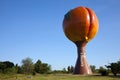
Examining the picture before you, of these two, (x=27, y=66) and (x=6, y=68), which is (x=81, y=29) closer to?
(x=27, y=66)

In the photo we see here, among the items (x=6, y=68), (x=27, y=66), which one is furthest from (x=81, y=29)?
(x=6, y=68)

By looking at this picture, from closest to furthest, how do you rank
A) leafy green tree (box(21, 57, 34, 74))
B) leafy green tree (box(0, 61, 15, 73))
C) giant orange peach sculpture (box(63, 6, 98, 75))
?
giant orange peach sculpture (box(63, 6, 98, 75)), leafy green tree (box(0, 61, 15, 73)), leafy green tree (box(21, 57, 34, 74))

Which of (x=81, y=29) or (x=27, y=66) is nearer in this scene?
(x=81, y=29)

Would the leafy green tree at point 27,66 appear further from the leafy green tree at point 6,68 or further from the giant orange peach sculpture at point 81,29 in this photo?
the giant orange peach sculpture at point 81,29

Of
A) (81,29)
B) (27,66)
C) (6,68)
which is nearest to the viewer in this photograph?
(81,29)

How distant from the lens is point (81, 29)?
168ft

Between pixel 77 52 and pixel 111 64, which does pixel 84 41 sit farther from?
pixel 111 64

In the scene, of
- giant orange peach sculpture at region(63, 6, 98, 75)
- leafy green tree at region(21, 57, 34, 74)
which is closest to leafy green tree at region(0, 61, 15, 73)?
leafy green tree at region(21, 57, 34, 74)

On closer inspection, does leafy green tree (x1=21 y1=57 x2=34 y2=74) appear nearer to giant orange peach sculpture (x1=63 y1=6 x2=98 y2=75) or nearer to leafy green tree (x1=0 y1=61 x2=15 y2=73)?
leafy green tree (x1=0 y1=61 x2=15 y2=73)

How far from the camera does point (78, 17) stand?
5153cm

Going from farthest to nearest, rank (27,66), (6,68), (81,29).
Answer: (6,68) → (27,66) → (81,29)

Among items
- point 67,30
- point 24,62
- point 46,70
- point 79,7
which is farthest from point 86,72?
point 24,62

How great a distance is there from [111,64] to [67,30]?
12947 millimetres

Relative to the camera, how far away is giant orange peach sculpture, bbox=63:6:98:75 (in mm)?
51344
